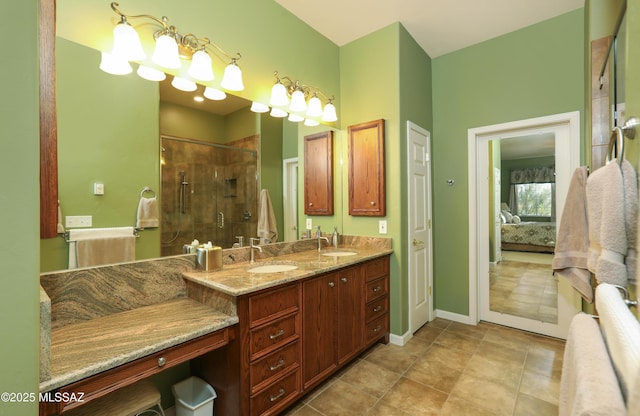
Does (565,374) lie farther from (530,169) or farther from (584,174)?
(530,169)

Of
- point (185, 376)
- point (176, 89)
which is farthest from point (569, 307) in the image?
point (176, 89)

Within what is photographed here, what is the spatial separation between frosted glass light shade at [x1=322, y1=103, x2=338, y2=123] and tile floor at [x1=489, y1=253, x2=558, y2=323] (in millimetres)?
2408

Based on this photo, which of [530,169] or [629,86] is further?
[530,169]

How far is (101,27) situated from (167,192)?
940mm

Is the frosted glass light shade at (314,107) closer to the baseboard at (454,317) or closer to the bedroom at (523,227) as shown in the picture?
the bedroom at (523,227)

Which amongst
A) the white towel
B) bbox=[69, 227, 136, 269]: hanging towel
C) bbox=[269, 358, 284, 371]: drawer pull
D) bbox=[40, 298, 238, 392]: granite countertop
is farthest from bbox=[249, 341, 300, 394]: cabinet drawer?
the white towel

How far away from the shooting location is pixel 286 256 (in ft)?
8.08

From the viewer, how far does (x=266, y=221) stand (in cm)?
236

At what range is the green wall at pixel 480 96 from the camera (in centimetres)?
257

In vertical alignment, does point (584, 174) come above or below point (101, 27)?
below

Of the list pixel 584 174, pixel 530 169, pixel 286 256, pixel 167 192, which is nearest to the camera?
pixel 167 192

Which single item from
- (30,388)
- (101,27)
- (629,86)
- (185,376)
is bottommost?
(185,376)

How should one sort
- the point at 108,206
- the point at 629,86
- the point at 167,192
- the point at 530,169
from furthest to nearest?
the point at 530,169
the point at 167,192
the point at 108,206
the point at 629,86

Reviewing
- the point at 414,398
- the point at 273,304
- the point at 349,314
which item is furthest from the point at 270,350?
the point at 414,398
